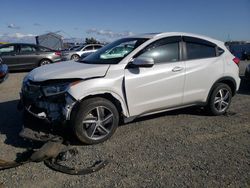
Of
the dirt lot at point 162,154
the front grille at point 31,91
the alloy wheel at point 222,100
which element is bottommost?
the dirt lot at point 162,154

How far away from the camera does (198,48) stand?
5.57 meters

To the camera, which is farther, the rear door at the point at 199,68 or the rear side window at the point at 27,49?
the rear side window at the point at 27,49

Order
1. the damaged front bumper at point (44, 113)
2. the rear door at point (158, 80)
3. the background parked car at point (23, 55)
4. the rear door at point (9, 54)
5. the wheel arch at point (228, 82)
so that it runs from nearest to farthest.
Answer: the damaged front bumper at point (44, 113) → the rear door at point (158, 80) → the wheel arch at point (228, 82) → the rear door at point (9, 54) → the background parked car at point (23, 55)

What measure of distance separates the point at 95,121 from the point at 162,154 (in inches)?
44.7

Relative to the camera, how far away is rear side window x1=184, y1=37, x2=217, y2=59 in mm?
5430

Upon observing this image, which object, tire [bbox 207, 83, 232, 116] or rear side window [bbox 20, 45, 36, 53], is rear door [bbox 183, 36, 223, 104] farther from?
rear side window [bbox 20, 45, 36, 53]

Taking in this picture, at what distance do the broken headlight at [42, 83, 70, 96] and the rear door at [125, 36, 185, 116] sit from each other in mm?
978

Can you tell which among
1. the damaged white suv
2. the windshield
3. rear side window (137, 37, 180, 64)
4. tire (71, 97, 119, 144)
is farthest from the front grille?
rear side window (137, 37, 180, 64)

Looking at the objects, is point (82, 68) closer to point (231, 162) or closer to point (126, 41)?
point (126, 41)

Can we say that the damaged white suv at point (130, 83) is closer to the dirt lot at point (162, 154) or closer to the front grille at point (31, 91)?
the front grille at point (31, 91)

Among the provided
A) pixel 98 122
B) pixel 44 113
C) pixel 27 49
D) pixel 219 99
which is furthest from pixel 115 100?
pixel 27 49

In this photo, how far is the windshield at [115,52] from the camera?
16.3 ft

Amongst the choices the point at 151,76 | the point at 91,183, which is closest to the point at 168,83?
the point at 151,76

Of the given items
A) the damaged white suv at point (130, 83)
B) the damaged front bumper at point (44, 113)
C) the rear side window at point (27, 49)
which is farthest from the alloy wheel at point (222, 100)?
the rear side window at point (27, 49)
